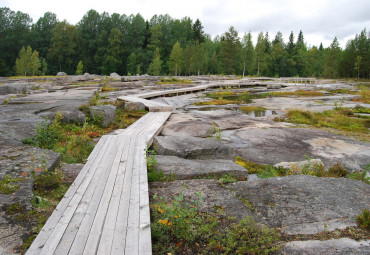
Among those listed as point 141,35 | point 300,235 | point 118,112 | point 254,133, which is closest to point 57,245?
point 300,235

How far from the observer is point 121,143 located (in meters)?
7.34

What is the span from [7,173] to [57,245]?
271 centimetres

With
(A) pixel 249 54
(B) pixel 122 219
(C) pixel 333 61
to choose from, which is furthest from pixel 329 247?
(C) pixel 333 61

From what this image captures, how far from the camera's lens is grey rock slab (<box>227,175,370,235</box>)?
4113 millimetres

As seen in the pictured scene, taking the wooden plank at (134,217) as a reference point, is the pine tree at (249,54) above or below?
above

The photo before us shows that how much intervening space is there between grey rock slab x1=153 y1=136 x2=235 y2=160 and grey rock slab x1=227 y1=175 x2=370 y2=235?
198cm

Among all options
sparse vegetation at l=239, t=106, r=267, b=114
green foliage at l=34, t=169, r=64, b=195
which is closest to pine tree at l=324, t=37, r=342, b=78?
sparse vegetation at l=239, t=106, r=267, b=114

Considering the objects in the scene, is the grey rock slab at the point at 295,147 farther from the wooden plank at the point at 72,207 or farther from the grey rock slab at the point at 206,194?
the wooden plank at the point at 72,207

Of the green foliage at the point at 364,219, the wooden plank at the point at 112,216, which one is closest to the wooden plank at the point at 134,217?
the wooden plank at the point at 112,216

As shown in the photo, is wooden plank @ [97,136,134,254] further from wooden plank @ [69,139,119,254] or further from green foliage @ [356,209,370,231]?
green foliage @ [356,209,370,231]

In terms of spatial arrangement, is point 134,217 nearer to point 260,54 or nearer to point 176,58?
point 176,58

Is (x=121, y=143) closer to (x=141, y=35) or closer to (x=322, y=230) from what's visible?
(x=322, y=230)

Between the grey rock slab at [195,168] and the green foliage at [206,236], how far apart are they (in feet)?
6.20

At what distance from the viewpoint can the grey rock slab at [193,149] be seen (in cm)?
723
